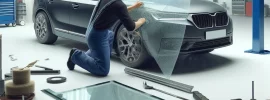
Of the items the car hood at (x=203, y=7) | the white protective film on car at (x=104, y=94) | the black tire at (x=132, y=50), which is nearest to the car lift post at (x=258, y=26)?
the car hood at (x=203, y=7)

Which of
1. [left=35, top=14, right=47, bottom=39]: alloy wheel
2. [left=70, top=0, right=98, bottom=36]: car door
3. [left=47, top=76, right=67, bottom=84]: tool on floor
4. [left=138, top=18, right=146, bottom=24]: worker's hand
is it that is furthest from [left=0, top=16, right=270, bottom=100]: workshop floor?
[left=138, top=18, right=146, bottom=24]: worker's hand

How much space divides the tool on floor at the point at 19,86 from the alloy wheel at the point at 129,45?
1.30m

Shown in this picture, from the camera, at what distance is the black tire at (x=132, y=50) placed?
3.87m

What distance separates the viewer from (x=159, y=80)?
11.7 ft

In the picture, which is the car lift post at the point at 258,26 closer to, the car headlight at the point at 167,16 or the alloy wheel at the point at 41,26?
the car headlight at the point at 167,16

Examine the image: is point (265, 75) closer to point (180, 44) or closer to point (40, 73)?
point (180, 44)

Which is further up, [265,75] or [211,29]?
[211,29]

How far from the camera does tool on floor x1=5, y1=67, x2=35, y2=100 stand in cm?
291

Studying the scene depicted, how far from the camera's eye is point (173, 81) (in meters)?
3.44

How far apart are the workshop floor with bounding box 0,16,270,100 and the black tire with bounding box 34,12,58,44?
0.35 ft

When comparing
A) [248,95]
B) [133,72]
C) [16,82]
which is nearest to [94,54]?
[133,72]

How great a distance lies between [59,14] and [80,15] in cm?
58

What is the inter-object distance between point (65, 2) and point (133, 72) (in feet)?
5.33

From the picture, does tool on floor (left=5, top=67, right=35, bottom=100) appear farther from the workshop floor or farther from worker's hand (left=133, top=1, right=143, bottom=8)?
worker's hand (left=133, top=1, right=143, bottom=8)
